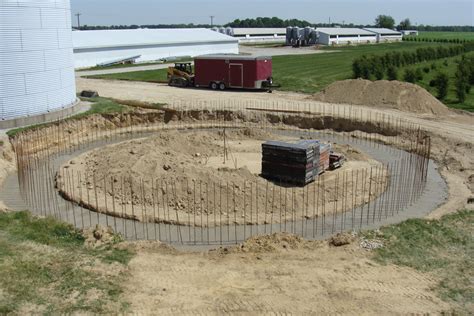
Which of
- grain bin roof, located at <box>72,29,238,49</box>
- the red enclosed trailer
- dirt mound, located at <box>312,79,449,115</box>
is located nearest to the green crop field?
the red enclosed trailer

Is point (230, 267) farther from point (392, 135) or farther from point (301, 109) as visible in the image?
point (301, 109)

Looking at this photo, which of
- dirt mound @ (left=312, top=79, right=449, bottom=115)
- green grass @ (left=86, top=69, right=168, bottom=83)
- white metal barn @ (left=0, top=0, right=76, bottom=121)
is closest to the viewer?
white metal barn @ (left=0, top=0, right=76, bottom=121)

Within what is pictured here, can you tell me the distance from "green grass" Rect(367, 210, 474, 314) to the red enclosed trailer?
24764 mm

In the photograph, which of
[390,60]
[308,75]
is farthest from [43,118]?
[390,60]

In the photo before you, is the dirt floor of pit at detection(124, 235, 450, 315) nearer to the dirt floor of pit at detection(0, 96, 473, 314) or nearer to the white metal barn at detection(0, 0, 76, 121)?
the dirt floor of pit at detection(0, 96, 473, 314)

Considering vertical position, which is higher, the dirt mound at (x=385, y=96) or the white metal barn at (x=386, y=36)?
the white metal barn at (x=386, y=36)

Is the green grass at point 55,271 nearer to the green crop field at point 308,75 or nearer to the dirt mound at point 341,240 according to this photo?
the dirt mound at point 341,240

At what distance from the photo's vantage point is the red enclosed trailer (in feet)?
129

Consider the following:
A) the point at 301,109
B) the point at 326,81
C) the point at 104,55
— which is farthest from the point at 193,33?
the point at 301,109

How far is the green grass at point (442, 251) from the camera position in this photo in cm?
1188

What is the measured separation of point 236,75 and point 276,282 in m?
29.3

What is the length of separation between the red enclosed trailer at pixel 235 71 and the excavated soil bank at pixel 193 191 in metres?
18.4

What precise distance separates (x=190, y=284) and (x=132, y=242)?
318cm

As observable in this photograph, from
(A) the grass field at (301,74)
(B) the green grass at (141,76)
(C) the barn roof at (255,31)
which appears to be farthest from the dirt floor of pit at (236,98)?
(C) the barn roof at (255,31)
